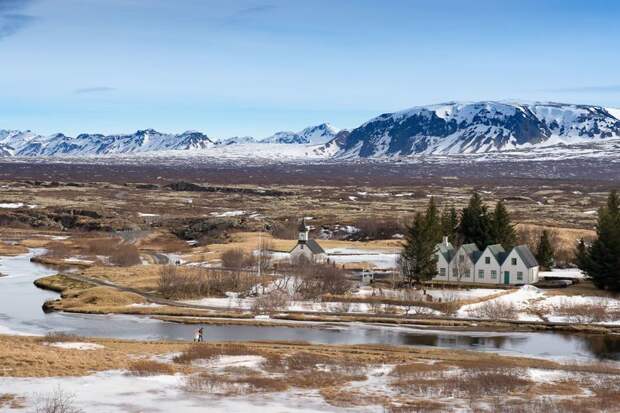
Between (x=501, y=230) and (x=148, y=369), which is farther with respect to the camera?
(x=501, y=230)

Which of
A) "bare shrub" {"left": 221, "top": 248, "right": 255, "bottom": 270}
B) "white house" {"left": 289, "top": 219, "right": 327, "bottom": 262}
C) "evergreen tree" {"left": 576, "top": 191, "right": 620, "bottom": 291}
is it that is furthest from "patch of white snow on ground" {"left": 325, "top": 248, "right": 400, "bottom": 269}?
"evergreen tree" {"left": 576, "top": 191, "right": 620, "bottom": 291}

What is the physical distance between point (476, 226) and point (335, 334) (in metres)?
37.2

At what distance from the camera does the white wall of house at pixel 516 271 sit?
285 feet

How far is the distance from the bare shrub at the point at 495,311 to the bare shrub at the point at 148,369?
3597cm

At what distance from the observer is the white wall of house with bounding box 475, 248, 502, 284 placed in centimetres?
8919

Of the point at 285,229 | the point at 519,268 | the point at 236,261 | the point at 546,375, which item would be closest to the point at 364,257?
the point at 236,261

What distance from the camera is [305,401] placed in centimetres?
3938

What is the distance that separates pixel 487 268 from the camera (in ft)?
293

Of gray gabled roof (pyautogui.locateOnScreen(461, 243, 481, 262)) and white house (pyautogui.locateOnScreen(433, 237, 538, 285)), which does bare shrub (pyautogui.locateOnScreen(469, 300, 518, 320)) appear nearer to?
white house (pyautogui.locateOnScreen(433, 237, 538, 285))

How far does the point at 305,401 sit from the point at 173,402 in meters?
6.21

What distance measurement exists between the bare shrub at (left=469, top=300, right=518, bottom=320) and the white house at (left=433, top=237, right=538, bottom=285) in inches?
451

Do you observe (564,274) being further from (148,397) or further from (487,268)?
(148,397)

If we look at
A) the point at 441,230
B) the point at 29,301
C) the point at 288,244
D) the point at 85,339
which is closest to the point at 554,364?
the point at 85,339

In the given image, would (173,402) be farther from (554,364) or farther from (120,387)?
(554,364)
